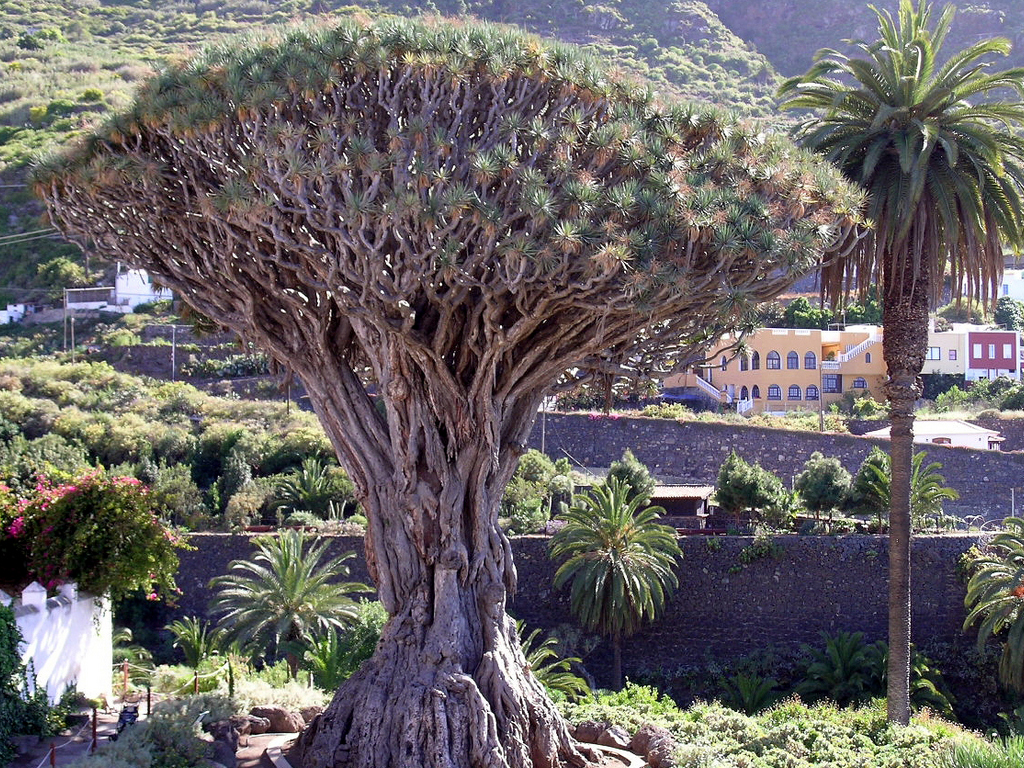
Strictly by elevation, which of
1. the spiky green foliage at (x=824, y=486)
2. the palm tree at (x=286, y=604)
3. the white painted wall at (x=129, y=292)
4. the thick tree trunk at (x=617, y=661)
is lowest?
the thick tree trunk at (x=617, y=661)

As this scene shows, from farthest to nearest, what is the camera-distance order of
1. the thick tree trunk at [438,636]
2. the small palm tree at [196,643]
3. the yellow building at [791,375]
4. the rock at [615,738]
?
the yellow building at [791,375] < the small palm tree at [196,643] < the rock at [615,738] < the thick tree trunk at [438,636]

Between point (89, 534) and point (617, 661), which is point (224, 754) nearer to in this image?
point (89, 534)

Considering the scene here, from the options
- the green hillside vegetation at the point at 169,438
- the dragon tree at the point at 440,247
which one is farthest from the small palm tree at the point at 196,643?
the dragon tree at the point at 440,247

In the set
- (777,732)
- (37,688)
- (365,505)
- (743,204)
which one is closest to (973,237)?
(743,204)

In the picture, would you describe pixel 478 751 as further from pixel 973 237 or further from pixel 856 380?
pixel 856 380

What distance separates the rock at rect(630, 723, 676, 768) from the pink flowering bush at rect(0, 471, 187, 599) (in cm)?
592

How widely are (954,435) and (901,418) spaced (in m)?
22.2

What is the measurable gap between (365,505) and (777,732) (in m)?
4.88

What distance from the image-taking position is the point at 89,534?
13.6m

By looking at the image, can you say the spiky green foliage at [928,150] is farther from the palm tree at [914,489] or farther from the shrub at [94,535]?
the palm tree at [914,489]

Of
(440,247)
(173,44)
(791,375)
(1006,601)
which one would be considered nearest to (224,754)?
(440,247)

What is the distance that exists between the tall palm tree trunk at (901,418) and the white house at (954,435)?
20.2m

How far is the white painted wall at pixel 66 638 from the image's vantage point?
12.9 metres

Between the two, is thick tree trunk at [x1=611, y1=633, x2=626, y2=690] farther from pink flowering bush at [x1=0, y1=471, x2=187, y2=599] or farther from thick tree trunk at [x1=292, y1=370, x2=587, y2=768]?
thick tree trunk at [x1=292, y1=370, x2=587, y2=768]
